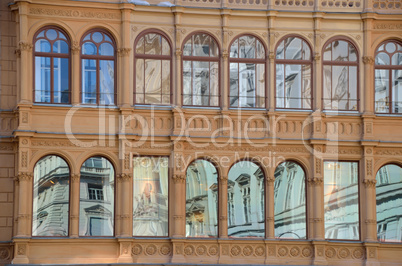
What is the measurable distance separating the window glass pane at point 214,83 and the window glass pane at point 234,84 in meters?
0.50

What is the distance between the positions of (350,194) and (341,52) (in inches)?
199

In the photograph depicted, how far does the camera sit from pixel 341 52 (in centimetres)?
3662

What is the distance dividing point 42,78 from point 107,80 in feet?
7.27

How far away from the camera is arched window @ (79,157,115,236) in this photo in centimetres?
3459

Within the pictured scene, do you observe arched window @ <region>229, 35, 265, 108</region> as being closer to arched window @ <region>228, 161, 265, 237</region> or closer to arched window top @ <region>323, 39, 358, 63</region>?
arched window @ <region>228, 161, 265, 237</region>

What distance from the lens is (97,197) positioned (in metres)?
34.8

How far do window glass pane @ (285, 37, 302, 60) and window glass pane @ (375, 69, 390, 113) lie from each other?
290cm

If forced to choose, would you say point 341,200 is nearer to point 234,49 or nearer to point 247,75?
point 247,75

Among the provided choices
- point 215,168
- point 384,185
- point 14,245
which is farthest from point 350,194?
point 14,245

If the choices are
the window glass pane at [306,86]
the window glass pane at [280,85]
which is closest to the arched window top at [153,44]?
the window glass pane at [280,85]

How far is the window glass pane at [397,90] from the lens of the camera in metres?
36.7

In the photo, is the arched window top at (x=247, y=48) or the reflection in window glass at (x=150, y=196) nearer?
the reflection in window glass at (x=150, y=196)

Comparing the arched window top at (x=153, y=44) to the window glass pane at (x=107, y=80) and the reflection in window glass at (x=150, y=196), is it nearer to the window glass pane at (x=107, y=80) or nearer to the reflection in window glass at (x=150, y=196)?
the window glass pane at (x=107, y=80)

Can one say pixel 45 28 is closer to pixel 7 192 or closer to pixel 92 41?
pixel 92 41
